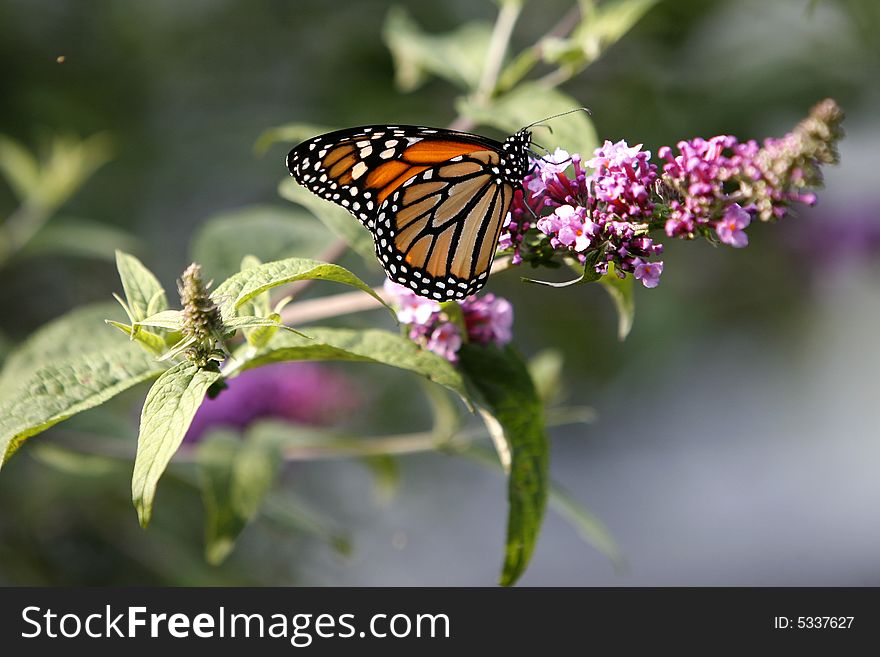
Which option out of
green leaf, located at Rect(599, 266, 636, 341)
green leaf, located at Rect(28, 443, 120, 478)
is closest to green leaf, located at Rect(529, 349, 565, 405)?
green leaf, located at Rect(599, 266, 636, 341)

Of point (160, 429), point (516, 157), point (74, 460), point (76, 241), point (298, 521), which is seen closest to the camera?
point (160, 429)

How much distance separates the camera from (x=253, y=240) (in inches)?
85.6

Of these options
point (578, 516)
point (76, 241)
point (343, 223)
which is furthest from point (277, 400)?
point (343, 223)

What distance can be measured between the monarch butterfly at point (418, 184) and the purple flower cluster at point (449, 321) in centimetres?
5

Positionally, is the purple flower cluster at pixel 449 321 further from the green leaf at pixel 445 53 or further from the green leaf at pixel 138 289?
the green leaf at pixel 445 53

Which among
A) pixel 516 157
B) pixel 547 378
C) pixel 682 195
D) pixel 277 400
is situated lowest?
pixel 682 195

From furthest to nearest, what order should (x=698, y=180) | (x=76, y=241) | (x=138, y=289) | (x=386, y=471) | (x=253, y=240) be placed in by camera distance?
1. (x=76, y=241)
2. (x=386, y=471)
3. (x=253, y=240)
4. (x=138, y=289)
5. (x=698, y=180)

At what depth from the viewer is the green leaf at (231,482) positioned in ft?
6.81

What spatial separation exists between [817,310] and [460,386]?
472 cm

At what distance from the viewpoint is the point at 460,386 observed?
60.5 inches

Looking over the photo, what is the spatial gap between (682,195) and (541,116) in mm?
535

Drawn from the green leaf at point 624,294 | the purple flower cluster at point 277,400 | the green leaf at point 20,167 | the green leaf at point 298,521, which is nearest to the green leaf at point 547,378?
the green leaf at point 298,521

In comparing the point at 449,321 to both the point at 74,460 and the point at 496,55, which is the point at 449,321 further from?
the point at 74,460

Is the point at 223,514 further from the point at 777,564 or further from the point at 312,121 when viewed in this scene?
the point at 777,564
